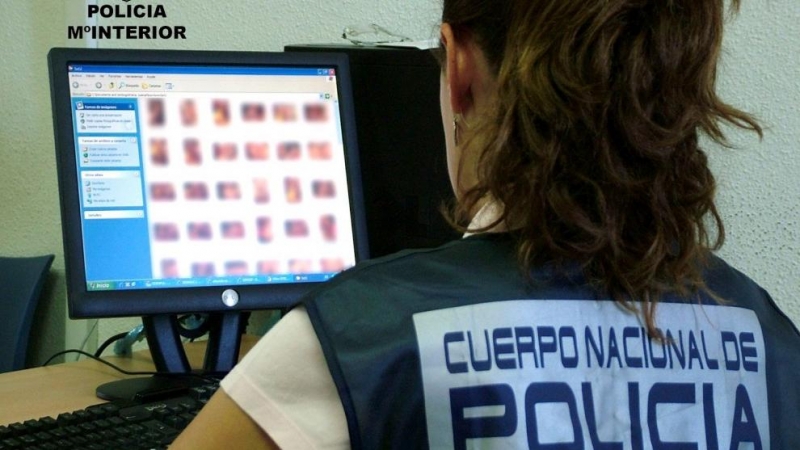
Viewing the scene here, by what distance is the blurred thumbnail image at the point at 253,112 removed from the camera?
1.34 m

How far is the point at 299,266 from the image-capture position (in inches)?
53.3

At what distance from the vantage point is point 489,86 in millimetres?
784

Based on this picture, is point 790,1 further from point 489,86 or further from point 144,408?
point 144,408

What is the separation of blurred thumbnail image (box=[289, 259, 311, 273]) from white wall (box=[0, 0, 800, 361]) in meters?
0.45

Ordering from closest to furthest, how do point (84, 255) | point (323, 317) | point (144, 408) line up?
point (323, 317) → point (144, 408) → point (84, 255)

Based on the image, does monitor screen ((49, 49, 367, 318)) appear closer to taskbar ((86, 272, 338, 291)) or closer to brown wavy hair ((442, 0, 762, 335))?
taskbar ((86, 272, 338, 291))

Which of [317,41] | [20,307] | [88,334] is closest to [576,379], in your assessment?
[317,41]

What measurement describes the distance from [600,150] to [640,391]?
18 centimetres

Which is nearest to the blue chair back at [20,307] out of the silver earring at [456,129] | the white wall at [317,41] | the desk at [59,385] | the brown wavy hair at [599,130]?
the white wall at [317,41]

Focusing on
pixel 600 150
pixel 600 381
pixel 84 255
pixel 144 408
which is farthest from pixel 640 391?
pixel 84 255

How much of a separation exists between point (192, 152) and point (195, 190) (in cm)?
5

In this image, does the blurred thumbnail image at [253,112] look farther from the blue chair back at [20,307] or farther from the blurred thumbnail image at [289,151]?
the blue chair back at [20,307]

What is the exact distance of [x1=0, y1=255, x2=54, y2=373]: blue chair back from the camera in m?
2.31

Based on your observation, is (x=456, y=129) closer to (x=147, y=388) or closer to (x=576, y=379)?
(x=576, y=379)
